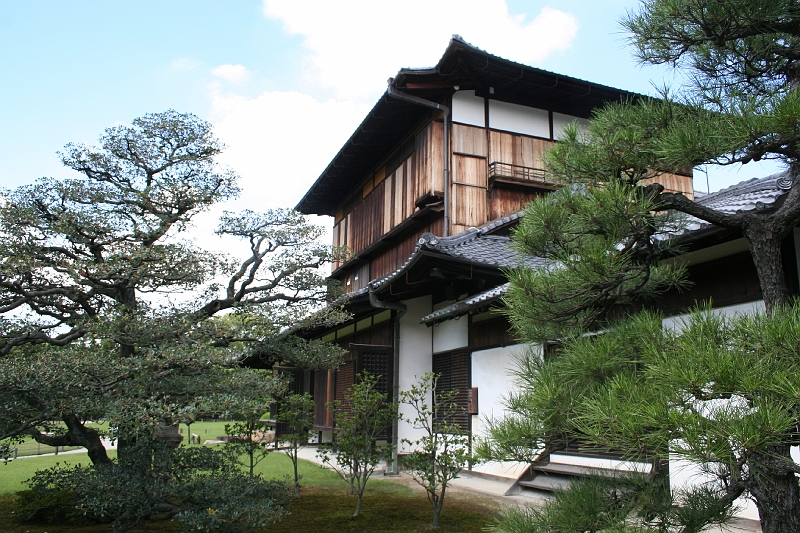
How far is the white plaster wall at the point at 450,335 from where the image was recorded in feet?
31.0

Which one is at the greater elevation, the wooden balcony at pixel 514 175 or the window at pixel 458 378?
the wooden balcony at pixel 514 175

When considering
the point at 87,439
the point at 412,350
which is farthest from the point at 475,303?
the point at 87,439

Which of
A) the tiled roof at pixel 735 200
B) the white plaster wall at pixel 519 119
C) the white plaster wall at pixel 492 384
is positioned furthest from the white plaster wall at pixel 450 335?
the white plaster wall at pixel 519 119

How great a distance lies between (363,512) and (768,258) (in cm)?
519

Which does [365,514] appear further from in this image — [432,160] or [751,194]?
[432,160]

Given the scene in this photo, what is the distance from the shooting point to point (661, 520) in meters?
2.56

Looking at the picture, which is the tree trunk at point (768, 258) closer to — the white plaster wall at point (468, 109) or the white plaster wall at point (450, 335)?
the white plaster wall at point (450, 335)

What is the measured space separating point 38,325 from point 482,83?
877cm

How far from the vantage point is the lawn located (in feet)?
19.1

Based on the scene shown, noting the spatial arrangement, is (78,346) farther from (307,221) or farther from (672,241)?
(672,241)

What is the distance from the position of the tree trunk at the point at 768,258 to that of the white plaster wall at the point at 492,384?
503cm

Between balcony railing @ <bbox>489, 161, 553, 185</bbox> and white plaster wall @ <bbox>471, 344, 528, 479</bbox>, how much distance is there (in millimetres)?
4101

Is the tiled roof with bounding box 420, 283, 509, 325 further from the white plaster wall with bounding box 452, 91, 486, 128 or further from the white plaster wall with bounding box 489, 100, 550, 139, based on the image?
the white plaster wall with bounding box 489, 100, 550, 139

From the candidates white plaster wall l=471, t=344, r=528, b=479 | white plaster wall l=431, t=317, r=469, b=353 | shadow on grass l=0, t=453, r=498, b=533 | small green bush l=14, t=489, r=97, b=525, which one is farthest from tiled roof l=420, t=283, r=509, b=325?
small green bush l=14, t=489, r=97, b=525
